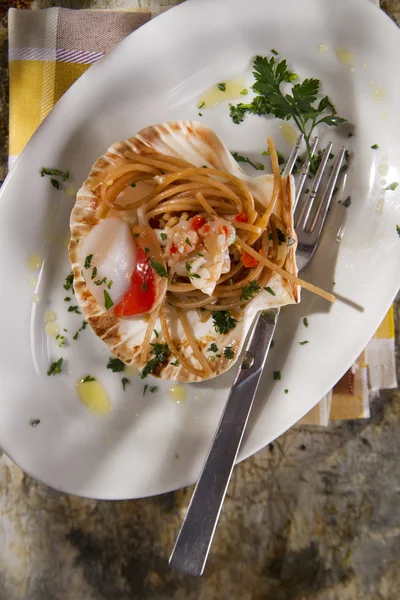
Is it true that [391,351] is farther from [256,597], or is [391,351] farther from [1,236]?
[1,236]

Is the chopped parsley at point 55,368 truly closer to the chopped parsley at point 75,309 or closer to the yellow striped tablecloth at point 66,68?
the chopped parsley at point 75,309

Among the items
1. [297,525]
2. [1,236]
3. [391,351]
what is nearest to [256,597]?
[297,525]

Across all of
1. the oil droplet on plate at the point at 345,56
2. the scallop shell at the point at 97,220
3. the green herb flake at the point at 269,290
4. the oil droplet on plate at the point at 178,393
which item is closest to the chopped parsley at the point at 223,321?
the scallop shell at the point at 97,220

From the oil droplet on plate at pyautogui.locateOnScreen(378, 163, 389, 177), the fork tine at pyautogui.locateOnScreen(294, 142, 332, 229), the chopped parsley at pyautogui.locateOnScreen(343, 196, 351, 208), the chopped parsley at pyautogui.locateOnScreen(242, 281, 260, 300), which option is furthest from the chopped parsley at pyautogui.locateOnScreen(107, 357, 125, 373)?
the oil droplet on plate at pyautogui.locateOnScreen(378, 163, 389, 177)

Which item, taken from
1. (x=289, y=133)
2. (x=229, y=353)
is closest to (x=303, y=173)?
(x=289, y=133)

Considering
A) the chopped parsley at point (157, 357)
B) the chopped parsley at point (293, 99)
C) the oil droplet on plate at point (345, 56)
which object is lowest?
the chopped parsley at point (157, 357)

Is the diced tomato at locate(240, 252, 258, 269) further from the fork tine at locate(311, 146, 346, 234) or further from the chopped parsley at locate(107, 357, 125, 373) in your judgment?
the chopped parsley at locate(107, 357, 125, 373)
